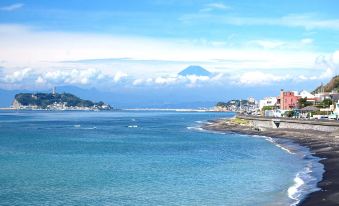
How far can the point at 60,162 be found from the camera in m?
52.7

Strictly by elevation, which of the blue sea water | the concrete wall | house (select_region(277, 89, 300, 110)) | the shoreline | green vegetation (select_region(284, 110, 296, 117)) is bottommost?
the blue sea water

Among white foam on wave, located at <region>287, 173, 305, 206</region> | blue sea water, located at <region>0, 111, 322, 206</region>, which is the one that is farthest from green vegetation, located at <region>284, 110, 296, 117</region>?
white foam on wave, located at <region>287, 173, 305, 206</region>

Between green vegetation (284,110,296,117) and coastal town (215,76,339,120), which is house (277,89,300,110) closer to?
coastal town (215,76,339,120)

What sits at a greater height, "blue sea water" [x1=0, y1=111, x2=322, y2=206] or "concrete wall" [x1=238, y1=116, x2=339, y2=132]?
"concrete wall" [x1=238, y1=116, x2=339, y2=132]

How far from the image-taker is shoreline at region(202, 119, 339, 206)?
30906mm

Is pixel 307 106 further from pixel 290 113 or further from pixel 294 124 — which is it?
pixel 294 124

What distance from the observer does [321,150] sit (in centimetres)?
Result: 5956

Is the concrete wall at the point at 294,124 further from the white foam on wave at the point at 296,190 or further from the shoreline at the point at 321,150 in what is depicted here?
the white foam on wave at the point at 296,190

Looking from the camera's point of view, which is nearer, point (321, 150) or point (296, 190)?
point (296, 190)

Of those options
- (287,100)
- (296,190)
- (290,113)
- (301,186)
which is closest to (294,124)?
(290,113)

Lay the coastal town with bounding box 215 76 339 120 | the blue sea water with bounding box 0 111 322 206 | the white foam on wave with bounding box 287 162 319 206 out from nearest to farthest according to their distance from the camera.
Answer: the white foam on wave with bounding box 287 162 319 206, the blue sea water with bounding box 0 111 322 206, the coastal town with bounding box 215 76 339 120

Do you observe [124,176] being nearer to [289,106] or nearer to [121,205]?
[121,205]

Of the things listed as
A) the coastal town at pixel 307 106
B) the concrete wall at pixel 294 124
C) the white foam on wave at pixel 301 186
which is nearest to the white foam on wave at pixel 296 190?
the white foam on wave at pixel 301 186

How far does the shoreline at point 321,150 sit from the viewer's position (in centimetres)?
3091
